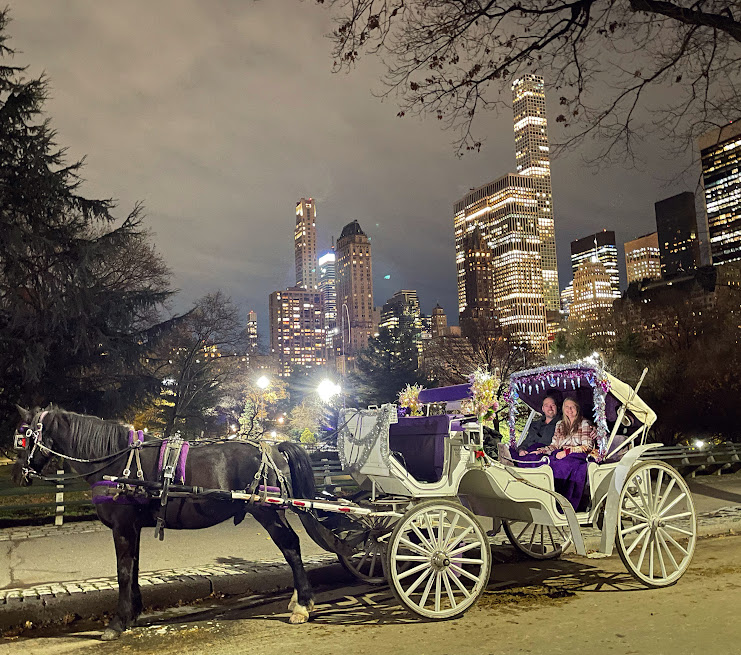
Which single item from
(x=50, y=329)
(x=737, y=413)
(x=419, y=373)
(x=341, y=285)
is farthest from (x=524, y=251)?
(x=50, y=329)

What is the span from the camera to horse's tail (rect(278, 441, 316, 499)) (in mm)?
6973

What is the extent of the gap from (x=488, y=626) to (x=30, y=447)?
176 inches

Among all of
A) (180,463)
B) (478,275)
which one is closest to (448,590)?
(180,463)

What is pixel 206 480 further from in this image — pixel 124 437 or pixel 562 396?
pixel 562 396

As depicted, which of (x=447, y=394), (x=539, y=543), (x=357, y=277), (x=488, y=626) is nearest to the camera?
(x=488, y=626)

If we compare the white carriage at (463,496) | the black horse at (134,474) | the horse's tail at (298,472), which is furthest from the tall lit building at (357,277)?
the black horse at (134,474)

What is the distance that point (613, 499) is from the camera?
691 centimetres

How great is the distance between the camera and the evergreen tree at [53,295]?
15.2 metres

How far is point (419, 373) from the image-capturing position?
50.3 meters

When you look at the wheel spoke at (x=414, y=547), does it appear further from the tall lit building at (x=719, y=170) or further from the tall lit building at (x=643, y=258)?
the tall lit building at (x=643, y=258)

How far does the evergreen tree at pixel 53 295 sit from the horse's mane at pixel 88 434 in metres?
9.04

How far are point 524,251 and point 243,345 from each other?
12857cm

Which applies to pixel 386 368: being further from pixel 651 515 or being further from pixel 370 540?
pixel 370 540

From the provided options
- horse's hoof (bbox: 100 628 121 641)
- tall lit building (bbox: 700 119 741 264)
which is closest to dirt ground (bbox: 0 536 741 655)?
horse's hoof (bbox: 100 628 121 641)
